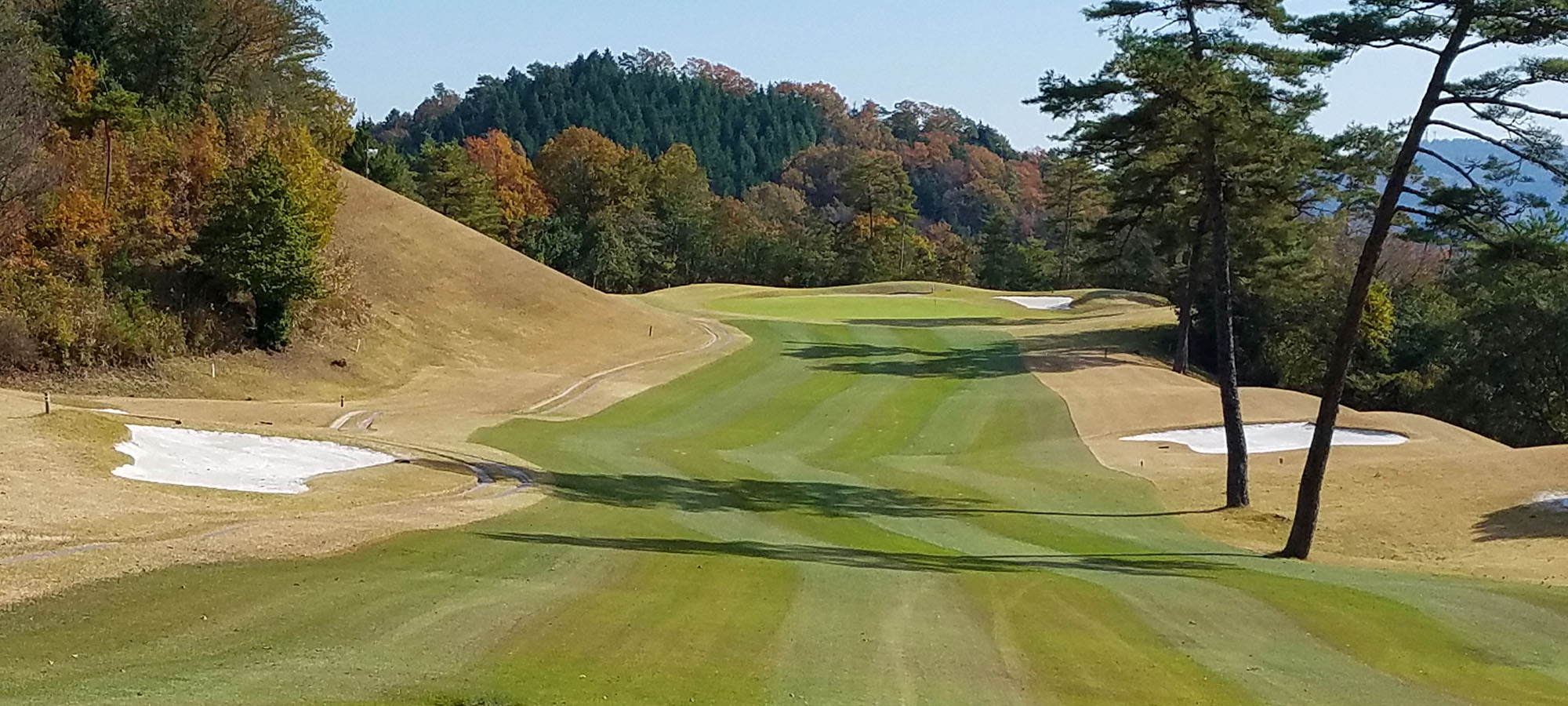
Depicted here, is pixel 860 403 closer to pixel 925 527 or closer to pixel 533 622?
pixel 925 527

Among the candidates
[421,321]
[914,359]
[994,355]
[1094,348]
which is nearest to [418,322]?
[421,321]

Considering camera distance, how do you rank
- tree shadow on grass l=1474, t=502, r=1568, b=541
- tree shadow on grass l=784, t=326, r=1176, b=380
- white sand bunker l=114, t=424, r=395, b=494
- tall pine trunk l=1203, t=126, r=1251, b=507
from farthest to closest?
1. tree shadow on grass l=784, t=326, r=1176, b=380
2. tall pine trunk l=1203, t=126, r=1251, b=507
3. tree shadow on grass l=1474, t=502, r=1568, b=541
4. white sand bunker l=114, t=424, r=395, b=494

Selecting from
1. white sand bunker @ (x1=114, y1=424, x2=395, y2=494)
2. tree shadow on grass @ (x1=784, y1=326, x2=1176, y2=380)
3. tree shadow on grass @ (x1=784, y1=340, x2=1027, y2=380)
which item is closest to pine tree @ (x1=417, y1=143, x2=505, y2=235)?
tree shadow on grass @ (x1=784, y1=340, x2=1027, y2=380)

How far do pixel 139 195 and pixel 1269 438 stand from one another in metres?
34.5

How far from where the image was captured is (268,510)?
55.9ft

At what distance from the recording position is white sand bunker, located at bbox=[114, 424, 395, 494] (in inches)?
769

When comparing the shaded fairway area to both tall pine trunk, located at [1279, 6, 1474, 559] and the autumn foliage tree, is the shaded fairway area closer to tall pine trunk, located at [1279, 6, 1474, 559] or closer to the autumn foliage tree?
tall pine trunk, located at [1279, 6, 1474, 559]

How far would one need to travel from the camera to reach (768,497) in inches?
954

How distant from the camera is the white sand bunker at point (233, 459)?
19531 mm

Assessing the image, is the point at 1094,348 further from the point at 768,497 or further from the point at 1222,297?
the point at 768,497

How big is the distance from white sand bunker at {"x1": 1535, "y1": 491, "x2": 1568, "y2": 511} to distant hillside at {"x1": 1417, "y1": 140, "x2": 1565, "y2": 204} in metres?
8.11

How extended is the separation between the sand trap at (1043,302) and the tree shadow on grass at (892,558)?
5652 cm

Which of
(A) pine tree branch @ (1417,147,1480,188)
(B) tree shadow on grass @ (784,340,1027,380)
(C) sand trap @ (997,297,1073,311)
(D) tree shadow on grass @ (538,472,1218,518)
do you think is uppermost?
(A) pine tree branch @ (1417,147,1480,188)

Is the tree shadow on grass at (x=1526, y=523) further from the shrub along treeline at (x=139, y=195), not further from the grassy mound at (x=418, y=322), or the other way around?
the shrub along treeline at (x=139, y=195)
